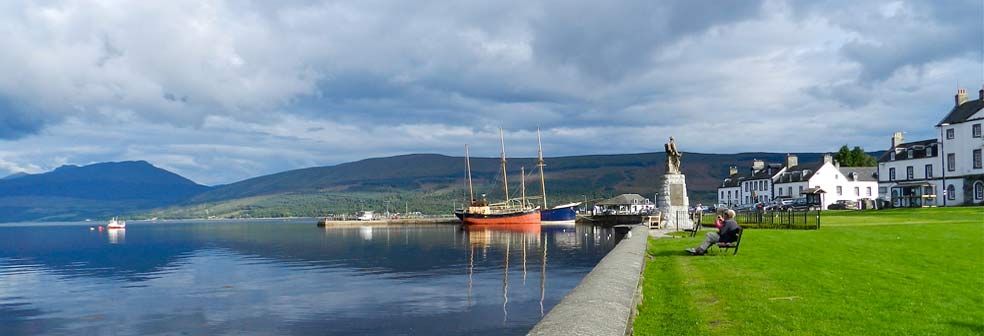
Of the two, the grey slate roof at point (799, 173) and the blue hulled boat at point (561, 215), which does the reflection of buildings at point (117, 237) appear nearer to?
the blue hulled boat at point (561, 215)

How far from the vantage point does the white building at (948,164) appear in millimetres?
66250

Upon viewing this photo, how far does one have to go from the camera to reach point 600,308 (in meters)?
12.8

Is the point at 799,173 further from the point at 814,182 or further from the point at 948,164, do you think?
the point at 948,164

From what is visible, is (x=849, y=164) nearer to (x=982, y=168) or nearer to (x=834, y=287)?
(x=982, y=168)

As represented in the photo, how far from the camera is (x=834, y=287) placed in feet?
48.9

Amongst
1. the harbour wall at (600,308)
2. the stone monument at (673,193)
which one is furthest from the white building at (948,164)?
the harbour wall at (600,308)

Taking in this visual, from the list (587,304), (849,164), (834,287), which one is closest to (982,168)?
(849,164)

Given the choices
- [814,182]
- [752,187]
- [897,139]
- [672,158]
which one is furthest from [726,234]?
[752,187]

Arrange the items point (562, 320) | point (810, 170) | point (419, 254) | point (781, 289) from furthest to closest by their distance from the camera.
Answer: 1. point (810, 170)
2. point (419, 254)
3. point (781, 289)
4. point (562, 320)

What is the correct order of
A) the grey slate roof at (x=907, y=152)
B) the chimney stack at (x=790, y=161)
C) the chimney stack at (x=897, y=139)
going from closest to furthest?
1. the grey slate roof at (x=907, y=152)
2. the chimney stack at (x=897, y=139)
3. the chimney stack at (x=790, y=161)

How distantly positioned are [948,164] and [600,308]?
73.2 metres

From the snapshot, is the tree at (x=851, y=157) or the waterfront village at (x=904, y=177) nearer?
the waterfront village at (x=904, y=177)

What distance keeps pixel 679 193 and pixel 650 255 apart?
26.5 metres

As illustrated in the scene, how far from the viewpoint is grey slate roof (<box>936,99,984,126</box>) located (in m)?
65.8
